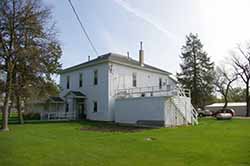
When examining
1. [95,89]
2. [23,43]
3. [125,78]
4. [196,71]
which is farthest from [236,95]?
[23,43]

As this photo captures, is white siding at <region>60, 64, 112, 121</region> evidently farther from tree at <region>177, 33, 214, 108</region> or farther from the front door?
tree at <region>177, 33, 214, 108</region>

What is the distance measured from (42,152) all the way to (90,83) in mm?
22481

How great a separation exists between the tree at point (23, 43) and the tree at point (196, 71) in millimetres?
31388

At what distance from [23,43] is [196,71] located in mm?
34680

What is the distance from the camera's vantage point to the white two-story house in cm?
2366

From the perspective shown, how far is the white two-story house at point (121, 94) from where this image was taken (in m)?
23.7

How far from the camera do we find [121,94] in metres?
29.7

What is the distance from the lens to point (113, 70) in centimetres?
2969

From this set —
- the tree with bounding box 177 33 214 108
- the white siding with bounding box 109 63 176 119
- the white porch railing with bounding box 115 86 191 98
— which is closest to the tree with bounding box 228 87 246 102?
the tree with bounding box 177 33 214 108

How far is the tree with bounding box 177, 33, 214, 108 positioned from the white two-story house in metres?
9.90

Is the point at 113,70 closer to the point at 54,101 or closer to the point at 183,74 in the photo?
the point at 54,101

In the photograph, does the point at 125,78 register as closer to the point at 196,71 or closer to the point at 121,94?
the point at 121,94

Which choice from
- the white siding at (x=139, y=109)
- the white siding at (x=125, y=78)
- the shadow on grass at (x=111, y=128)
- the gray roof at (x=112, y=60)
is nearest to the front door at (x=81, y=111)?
the gray roof at (x=112, y=60)

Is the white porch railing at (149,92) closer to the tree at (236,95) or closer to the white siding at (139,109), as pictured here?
the white siding at (139,109)
